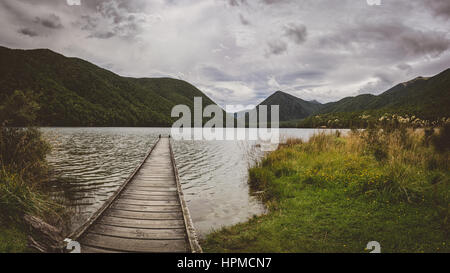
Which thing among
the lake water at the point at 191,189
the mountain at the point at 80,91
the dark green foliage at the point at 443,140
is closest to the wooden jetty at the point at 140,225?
the lake water at the point at 191,189

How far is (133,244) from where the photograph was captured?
4320 mm

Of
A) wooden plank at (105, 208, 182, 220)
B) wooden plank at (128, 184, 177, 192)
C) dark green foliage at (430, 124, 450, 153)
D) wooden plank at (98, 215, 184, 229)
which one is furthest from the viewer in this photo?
dark green foliage at (430, 124, 450, 153)

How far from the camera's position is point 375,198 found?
19.7ft

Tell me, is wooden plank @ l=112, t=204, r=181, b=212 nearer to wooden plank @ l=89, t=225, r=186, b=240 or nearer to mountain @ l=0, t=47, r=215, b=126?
wooden plank @ l=89, t=225, r=186, b=240

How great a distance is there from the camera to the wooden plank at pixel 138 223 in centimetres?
519

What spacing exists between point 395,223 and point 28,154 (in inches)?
514

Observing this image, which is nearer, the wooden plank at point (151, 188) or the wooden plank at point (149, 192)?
the wooden plank at point (149, 192)

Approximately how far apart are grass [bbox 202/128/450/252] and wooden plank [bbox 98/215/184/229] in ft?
3.25

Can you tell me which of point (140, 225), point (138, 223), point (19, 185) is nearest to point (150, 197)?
point (138, 223)

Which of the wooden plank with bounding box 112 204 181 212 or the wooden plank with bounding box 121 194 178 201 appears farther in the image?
the wooden plank with bounding box 121 194 178 201

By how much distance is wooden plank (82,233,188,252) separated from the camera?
4.21 metres

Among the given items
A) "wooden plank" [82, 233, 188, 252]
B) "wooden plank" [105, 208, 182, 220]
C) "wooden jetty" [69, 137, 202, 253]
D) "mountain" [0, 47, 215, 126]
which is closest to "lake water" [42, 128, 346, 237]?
"wooden plank" [105, 208, 182, 220]

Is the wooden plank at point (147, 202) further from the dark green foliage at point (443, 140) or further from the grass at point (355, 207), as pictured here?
the dark green foliage at point (443, 140)
